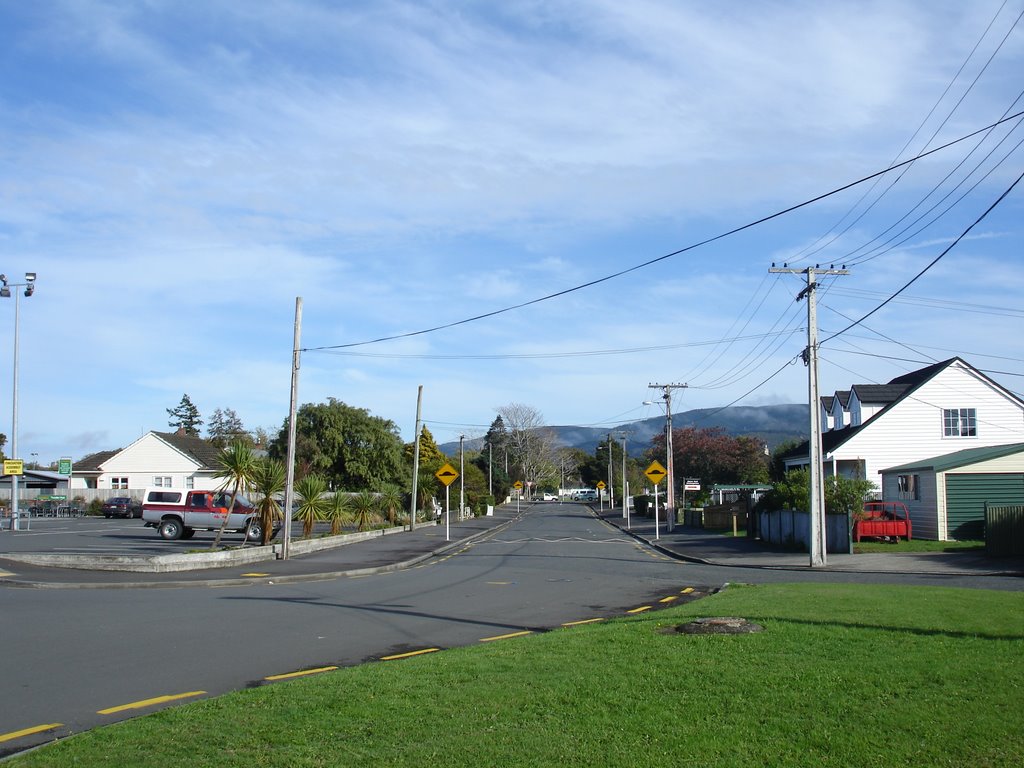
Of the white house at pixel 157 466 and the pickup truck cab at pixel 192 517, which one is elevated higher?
the white house at pixel 157 466

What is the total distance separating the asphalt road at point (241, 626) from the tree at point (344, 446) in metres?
42.1

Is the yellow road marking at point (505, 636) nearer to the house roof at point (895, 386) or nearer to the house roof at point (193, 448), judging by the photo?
the house roof at point (895, 386)

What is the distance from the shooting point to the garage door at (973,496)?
108 ft

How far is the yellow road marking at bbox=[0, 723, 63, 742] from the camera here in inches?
293

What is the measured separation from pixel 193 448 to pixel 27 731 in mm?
79758

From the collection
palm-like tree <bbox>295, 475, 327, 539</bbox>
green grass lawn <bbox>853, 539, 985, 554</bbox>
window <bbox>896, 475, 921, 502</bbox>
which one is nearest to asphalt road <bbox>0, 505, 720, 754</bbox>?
green grass lawn <bbox>853, 539, 985, 554</bbox>

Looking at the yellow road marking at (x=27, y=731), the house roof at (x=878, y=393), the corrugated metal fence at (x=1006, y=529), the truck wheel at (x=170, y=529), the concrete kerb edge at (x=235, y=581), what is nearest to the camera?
the yellow road marking at (x=27, y=731)

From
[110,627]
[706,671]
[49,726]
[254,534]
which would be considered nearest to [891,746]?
[706,671]

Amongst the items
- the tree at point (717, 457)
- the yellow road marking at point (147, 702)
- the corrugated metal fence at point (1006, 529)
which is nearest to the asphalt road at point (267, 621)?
the yellow road marking at point (147, 702)

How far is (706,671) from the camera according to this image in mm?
8328

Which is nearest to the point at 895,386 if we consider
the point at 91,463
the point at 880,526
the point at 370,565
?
the point at 880,526

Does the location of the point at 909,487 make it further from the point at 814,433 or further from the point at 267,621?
the point at 267,621

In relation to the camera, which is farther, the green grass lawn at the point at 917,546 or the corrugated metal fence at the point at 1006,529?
the green grass lawn at the point at 917,546

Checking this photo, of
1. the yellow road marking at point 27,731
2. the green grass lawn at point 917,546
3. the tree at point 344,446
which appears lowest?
the yellow road marking at point 27,731
